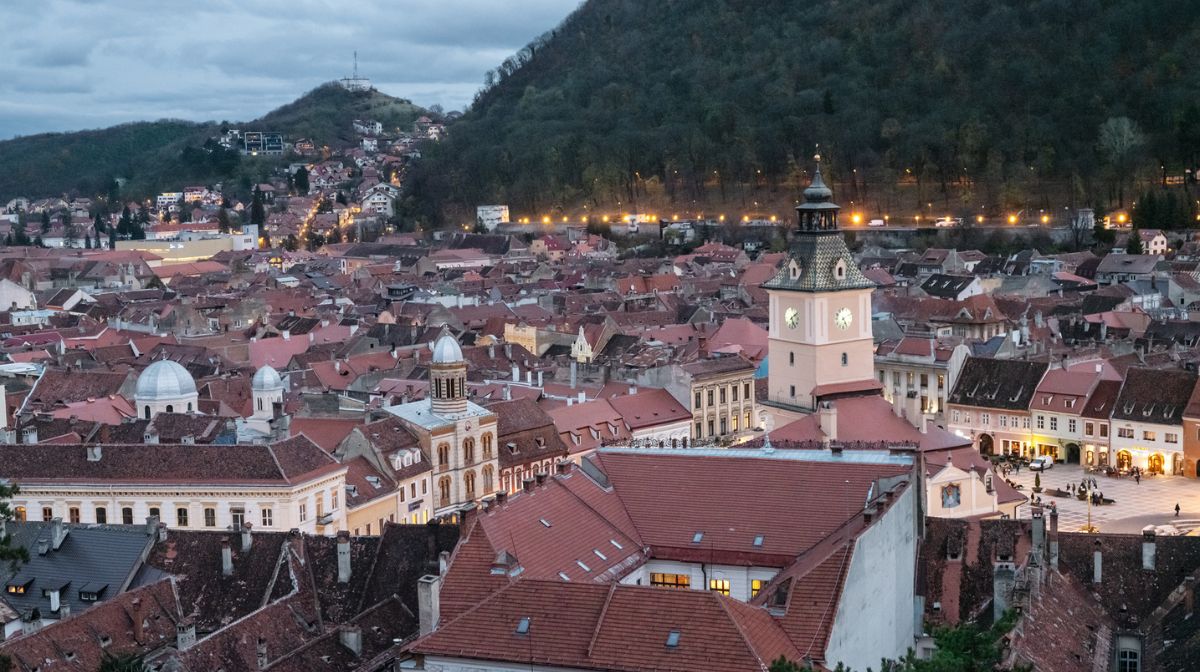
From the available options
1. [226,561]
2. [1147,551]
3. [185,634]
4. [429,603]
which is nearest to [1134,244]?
[1147,551]

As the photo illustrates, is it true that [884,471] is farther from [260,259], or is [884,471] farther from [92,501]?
[260,259]

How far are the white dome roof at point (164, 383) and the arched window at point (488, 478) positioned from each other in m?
13.2

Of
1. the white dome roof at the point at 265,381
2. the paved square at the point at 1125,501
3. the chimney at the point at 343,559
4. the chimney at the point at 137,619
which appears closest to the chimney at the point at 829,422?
the paved square at the point at 1125,501

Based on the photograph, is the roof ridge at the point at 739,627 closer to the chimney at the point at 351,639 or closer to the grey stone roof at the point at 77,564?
the chimney at the point at 351,639

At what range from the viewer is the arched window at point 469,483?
51.0 meters

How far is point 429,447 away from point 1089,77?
109 meters

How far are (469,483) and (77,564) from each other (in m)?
17.2

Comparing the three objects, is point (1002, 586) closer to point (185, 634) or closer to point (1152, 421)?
point (185, 634)

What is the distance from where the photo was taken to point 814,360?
50.4 meters

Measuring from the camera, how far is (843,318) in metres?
50.9

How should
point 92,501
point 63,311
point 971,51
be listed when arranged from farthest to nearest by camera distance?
point 971,51 → point 63,311 → point 92,501

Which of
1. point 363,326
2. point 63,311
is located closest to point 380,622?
point 363,326

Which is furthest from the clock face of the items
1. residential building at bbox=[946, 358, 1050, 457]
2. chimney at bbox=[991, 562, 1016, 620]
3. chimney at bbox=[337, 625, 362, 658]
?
chimney at bbox=[337, 625, 362, 658]

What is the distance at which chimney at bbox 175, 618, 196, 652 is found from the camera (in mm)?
30312
